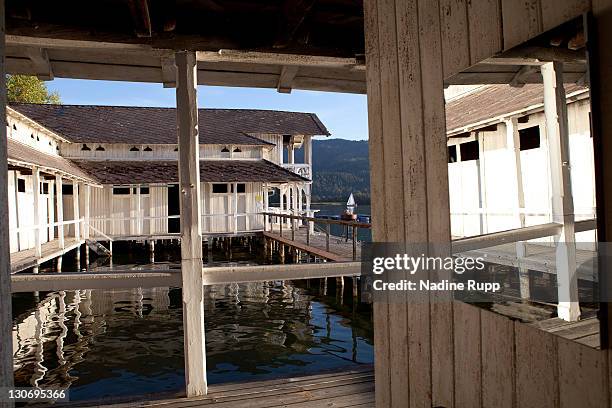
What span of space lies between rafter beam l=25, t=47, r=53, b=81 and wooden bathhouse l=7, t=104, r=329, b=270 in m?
16.5

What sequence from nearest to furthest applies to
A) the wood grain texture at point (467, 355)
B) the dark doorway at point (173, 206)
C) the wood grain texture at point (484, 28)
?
the wood grain texture at point (484, 28), the wood grain texture at point (467, 355), the dark doorway at point (173, 206)

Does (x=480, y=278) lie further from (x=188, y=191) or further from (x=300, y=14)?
(x=188, y=191)

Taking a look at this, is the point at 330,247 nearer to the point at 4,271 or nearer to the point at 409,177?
the point at 409,177

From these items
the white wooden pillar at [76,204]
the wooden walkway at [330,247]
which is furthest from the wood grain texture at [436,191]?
the white wooden pillar at [76,204]

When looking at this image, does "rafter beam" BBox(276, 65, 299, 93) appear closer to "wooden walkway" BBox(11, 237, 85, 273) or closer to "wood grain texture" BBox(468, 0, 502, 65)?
"wood grain texture" BBox(468, 0, 502, 65)

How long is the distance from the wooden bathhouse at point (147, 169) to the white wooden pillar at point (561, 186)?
2016 cm

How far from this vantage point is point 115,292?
14422 mm

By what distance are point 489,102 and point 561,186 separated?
1.68ft

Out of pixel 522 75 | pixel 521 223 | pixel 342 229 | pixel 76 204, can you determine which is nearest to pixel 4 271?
pixel 521 223

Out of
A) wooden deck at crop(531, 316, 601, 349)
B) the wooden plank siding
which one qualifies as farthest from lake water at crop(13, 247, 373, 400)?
the wooden plank siding

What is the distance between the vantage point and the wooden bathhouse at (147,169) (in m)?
22.1

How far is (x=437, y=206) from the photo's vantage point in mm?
1914

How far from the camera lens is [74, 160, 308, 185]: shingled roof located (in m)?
22.4

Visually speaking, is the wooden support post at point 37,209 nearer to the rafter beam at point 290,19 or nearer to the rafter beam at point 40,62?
the rafter beam at point 40,62
